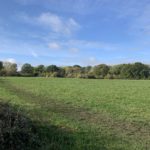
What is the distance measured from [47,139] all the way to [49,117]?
12.0ft

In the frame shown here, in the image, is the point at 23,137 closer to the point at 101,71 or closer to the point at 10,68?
the point at 101,71

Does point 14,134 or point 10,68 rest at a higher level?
point 10,68

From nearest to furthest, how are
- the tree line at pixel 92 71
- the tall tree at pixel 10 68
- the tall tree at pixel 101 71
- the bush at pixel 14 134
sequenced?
the bush at pixel 14 134 < the tall tree at pixel 10 68 < the tree line at pixel 92 71 < the tall tree at pixel 101 71

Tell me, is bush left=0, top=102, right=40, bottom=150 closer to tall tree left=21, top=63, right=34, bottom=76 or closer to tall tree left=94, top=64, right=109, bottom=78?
tall tree left=94, top=64, right=109, bottom=78

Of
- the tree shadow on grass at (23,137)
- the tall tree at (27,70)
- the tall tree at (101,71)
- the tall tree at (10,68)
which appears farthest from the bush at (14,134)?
the tall tree at (27,70)

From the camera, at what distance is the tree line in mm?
90375

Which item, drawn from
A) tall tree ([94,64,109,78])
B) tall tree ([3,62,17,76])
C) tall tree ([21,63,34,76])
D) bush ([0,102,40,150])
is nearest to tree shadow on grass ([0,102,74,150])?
bush ([0,102,40,150])

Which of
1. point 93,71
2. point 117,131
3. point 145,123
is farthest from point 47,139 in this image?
point 93,71

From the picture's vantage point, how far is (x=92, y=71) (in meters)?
91.4

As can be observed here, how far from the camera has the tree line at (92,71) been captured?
9038 cm

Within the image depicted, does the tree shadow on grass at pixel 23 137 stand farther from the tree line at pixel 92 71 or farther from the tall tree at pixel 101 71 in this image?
the tall tree at pixel 101 71

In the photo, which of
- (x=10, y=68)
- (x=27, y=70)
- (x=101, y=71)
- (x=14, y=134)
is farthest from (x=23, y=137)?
(x=27, y=70)

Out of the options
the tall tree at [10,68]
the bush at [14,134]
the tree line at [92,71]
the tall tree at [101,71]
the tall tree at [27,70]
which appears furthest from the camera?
the tall tree at [27,70]

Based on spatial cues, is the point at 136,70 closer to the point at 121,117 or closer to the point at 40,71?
the point at 40,71
